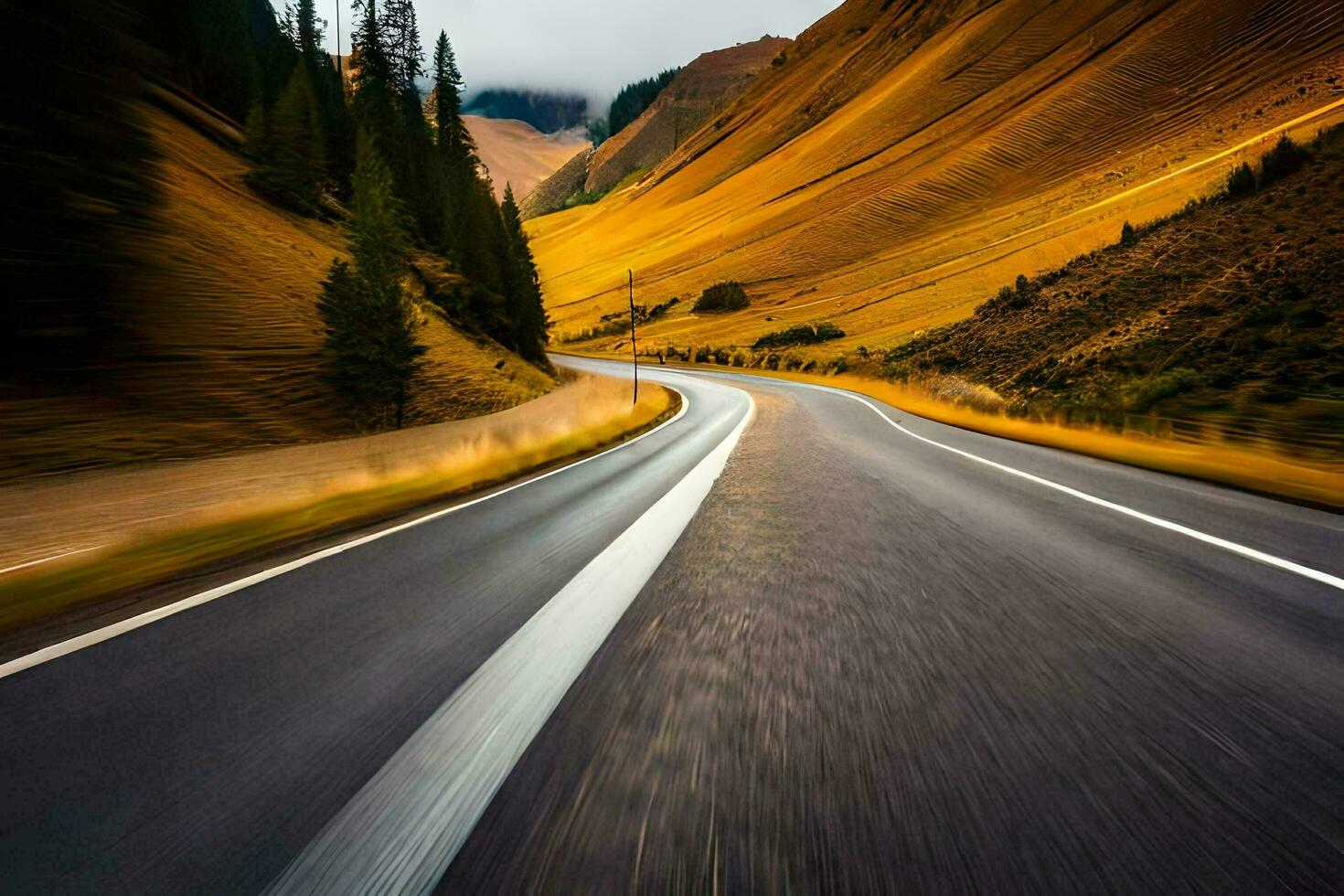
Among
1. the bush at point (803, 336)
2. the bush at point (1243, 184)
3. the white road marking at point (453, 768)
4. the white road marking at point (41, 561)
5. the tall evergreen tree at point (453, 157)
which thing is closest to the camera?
the white road marking at point (453, 768)

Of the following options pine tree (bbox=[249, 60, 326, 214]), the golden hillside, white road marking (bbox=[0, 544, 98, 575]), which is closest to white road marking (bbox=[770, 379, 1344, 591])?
white road marking (bbox=[0, 544, 98, 575])

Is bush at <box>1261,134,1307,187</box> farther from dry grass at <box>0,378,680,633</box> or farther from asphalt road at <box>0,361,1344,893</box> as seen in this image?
dry grass at <box>0,378,680,633</box>

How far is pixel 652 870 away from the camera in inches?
36.3

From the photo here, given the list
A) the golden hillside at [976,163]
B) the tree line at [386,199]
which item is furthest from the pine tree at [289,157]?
the golden hillside at [976,163]

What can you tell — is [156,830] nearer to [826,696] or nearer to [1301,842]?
[826,696]

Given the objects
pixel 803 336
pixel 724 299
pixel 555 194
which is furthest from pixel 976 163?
pixel 555 194

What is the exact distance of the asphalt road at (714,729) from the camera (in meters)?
0.94

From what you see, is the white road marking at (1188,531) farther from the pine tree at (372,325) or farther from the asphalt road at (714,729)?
the pine tree at (372,325)

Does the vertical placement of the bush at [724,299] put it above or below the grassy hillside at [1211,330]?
above

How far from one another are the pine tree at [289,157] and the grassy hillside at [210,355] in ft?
3.23

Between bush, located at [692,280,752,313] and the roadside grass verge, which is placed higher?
bush, located at [692,280,752,313]

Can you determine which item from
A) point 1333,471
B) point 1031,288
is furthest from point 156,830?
point 1031,288

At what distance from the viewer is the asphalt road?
938 millimetres

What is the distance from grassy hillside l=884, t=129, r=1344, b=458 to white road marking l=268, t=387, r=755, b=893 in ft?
25.2
